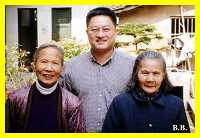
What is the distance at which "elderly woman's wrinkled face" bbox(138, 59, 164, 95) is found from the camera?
187 centimetres

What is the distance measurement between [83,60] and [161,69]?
0.39 m

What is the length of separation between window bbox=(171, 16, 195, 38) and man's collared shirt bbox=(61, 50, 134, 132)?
2.25 feet

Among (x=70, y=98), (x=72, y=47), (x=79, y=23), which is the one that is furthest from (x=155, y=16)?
(x=70, y=98)

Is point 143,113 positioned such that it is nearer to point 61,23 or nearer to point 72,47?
point 72,47

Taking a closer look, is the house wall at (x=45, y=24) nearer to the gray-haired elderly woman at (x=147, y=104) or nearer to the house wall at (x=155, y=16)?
the house wall at (x=155, y=16)

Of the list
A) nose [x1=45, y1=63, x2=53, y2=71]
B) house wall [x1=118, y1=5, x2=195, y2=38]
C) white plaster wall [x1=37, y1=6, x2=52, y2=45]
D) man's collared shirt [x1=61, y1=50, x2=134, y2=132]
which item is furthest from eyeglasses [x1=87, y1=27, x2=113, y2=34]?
house wall [x1=118, y1=5, x2=195, y2=38]

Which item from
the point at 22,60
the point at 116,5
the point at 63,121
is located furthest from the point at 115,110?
the point at 22,60

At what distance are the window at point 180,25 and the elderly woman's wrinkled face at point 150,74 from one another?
2.11 feet

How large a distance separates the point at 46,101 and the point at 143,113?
47 centimetres

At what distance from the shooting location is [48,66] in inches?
73.8

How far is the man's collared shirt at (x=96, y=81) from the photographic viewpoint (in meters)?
1.95

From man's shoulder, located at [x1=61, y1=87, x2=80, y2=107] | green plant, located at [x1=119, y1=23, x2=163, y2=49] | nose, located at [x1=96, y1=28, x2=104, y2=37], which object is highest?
green plant, located at [x1=119, y1=23, x2=163, y2=49]

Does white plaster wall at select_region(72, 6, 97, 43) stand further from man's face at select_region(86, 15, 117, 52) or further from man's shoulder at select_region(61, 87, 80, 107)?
man's shoulder at select_region(61, 87, 80, 107)

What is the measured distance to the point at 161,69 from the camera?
1893mm
